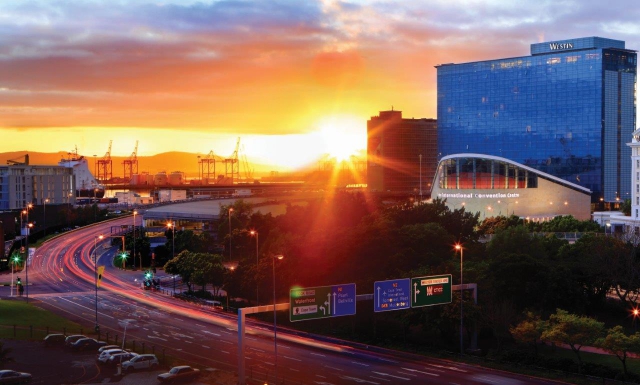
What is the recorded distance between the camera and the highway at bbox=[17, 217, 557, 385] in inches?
2172

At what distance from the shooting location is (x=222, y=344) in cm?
6662

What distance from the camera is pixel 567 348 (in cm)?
6719

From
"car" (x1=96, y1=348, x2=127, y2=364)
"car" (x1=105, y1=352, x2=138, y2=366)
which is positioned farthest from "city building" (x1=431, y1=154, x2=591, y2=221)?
"car" (x1=105, y1=352, x2=138, y2=366)

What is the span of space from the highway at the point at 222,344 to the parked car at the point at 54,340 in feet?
14.1

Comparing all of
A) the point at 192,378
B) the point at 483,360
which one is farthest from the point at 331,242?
the point at 192,378

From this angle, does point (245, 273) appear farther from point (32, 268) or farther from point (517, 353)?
point (32, 268)

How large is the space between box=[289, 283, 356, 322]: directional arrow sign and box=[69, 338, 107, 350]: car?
1941 centimetres

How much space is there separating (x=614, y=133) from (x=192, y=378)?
533 ft

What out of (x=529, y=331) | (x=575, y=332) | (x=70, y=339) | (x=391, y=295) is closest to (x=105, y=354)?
(x=70, y=339)

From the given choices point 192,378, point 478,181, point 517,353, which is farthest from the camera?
point 478,181

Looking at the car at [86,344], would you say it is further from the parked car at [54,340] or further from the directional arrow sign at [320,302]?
the directional arrow sign at [320,302]

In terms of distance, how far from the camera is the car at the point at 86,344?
62312mm

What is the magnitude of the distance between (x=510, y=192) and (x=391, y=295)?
108716 mm

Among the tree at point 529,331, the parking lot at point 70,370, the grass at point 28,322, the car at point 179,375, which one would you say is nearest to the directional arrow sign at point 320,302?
the parking lot at point 70,370
